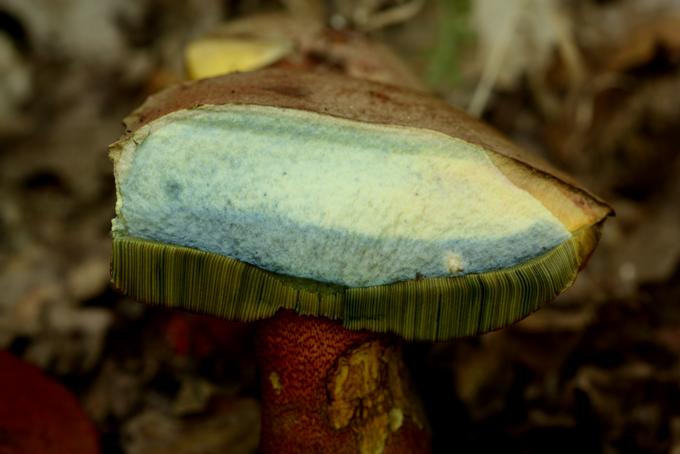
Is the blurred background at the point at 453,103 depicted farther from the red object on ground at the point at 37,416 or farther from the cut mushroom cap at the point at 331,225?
the cut mushroom cap at the point at 331,225

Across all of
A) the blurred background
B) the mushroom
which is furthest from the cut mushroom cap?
the blurred background

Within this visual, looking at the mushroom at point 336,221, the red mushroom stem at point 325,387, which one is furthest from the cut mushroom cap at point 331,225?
the red mushroom stem at point 325,387

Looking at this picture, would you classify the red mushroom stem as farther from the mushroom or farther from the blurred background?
the blurred background

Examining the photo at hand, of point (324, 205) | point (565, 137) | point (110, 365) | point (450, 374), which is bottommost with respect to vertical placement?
point (110, 365)

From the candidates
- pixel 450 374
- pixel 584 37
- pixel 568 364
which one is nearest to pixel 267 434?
pixel 450 374

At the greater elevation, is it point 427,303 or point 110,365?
point 427,303

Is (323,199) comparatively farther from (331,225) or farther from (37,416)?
(37,416)

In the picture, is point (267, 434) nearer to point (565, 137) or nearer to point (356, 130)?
point (356, 130)
